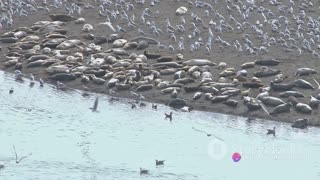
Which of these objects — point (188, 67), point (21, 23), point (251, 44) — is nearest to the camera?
point (188, 67)

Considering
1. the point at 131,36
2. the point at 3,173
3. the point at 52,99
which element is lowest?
the point at 3,173

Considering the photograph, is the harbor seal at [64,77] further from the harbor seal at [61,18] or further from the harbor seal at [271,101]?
the harbor seal at [61,18]

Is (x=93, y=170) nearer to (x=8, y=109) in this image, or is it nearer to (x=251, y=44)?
(x=8, y=109)

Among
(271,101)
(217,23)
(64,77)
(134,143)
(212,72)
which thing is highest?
(217,23)

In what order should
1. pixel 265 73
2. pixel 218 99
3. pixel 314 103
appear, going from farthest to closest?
pixel 265 73, pixel 218 99, pixel 314 103

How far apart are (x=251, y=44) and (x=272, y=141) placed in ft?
49.7

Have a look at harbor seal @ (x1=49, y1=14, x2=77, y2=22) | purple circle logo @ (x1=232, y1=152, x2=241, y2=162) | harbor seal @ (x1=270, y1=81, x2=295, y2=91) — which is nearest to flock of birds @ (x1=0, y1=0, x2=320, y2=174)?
harbor seal @ (x1=49, y1=14, x2=77, y2=22)

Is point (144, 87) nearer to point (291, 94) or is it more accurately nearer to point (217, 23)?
point (291, 94)

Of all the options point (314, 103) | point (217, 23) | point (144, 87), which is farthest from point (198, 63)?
point (217, 23)

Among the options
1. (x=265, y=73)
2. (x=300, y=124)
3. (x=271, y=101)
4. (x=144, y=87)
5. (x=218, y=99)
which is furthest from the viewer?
(x=265, y=73)

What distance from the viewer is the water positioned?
4103cm

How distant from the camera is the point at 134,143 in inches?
1780

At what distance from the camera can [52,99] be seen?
53.2m

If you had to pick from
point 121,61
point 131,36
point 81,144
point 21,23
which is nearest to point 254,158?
point 81,144
